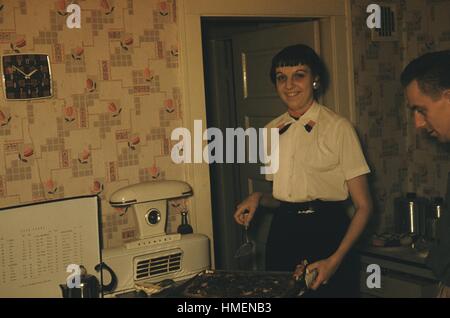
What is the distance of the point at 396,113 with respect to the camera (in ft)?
11.9

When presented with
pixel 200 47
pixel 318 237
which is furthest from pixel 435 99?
pixel 200 47

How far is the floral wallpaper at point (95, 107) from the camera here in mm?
2410

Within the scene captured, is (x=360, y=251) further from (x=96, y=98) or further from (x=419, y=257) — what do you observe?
(x=96, y=98)

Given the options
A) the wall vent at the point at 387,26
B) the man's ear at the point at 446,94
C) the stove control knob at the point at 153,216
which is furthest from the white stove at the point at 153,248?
the wall vent at the point at 387,26

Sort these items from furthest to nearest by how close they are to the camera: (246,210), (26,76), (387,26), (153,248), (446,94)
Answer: (387,26)
(246,210)
(153,248)
(26,76)
(446,94)

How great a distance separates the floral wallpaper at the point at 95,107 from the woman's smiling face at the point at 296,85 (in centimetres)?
48

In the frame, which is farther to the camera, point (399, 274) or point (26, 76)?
point (399, 274)

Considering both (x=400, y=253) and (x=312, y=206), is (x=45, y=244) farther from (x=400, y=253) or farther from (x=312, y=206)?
(x=400, y=253)

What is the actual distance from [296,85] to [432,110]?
0.73 metres

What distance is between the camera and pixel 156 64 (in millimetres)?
2721

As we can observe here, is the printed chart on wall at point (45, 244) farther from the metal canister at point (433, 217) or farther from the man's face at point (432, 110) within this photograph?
the metal canister at point (433, 217)

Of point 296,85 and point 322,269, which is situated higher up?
point 296,85

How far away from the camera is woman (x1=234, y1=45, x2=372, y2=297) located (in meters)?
2.55
